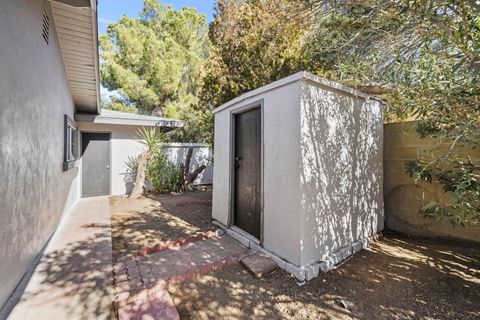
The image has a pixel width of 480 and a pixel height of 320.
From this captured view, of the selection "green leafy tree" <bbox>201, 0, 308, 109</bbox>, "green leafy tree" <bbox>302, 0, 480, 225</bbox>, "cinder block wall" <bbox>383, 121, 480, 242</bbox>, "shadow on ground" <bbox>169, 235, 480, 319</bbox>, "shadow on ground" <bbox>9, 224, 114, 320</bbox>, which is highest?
"green leafy tree" <bbox>201, 0, 308, 109</bbox>

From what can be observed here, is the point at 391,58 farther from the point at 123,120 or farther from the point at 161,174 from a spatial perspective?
the point at 123,120

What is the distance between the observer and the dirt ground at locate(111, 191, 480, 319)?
2.30 m

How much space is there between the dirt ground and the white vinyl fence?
572 centimetres

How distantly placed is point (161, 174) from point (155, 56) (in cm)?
827

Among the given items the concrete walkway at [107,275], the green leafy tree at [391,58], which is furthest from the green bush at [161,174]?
the concrete walkway at [107,275]

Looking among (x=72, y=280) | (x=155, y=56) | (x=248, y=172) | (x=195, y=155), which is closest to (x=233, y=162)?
(x=248, y=172)

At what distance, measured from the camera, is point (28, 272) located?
111 inches

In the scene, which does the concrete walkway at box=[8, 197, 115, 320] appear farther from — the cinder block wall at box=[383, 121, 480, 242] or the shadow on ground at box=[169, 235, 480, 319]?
the cinder block wall at box=[383, 121, 480, 242]

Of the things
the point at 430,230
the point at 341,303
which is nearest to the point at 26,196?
the point at 341,303

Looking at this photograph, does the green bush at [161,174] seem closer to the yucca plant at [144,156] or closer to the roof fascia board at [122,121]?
the yucca plant at [144,156]

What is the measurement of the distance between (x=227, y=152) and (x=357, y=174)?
2.23 m

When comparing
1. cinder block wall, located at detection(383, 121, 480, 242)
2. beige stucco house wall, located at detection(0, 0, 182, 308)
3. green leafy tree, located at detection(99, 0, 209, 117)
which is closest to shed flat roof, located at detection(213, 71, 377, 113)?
cinder block wall, located at detection(383, 121, 480, 242)

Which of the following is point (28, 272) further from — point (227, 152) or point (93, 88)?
point (93, 88)

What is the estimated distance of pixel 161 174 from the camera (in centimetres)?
838
